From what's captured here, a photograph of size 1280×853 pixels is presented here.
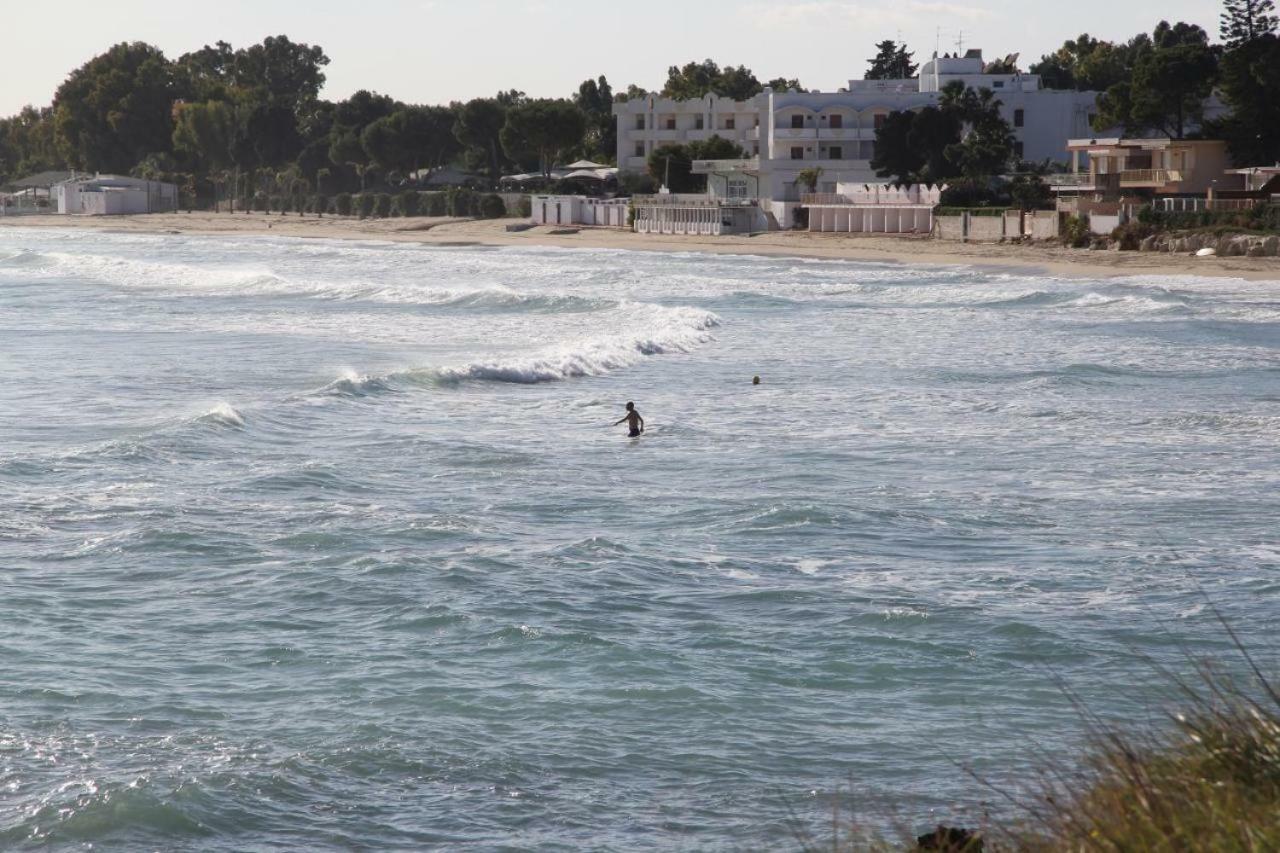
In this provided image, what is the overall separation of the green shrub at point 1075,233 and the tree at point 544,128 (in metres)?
49.4

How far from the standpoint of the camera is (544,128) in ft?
366

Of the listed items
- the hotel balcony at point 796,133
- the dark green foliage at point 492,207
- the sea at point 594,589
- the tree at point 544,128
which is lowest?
the sea at point 594,589

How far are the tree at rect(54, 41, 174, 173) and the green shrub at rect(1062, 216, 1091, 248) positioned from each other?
367 ft

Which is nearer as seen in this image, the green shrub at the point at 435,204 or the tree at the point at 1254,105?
the tree at the point at 1254,105

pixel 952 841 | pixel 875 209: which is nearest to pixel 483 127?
pixel 875 209

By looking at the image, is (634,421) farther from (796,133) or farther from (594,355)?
(796,133)

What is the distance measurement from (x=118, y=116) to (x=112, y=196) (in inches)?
1157

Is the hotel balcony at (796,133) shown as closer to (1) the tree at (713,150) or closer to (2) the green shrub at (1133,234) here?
(1) the tree at (713,150)

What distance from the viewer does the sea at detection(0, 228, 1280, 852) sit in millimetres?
9625

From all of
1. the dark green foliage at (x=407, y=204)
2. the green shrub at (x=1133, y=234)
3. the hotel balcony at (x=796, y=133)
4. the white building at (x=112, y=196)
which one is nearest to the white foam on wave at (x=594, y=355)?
the green shrub at (x=1133, y=234)

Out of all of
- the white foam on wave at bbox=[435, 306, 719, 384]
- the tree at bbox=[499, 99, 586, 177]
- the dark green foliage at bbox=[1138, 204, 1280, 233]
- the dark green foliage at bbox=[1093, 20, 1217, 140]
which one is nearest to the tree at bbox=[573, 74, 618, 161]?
the tree at bbox=[499, 99, 586, 177]

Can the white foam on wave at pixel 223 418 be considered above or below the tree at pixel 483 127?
below

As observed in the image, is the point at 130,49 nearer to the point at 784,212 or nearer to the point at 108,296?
the point at 784,212

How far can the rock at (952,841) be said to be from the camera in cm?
603
